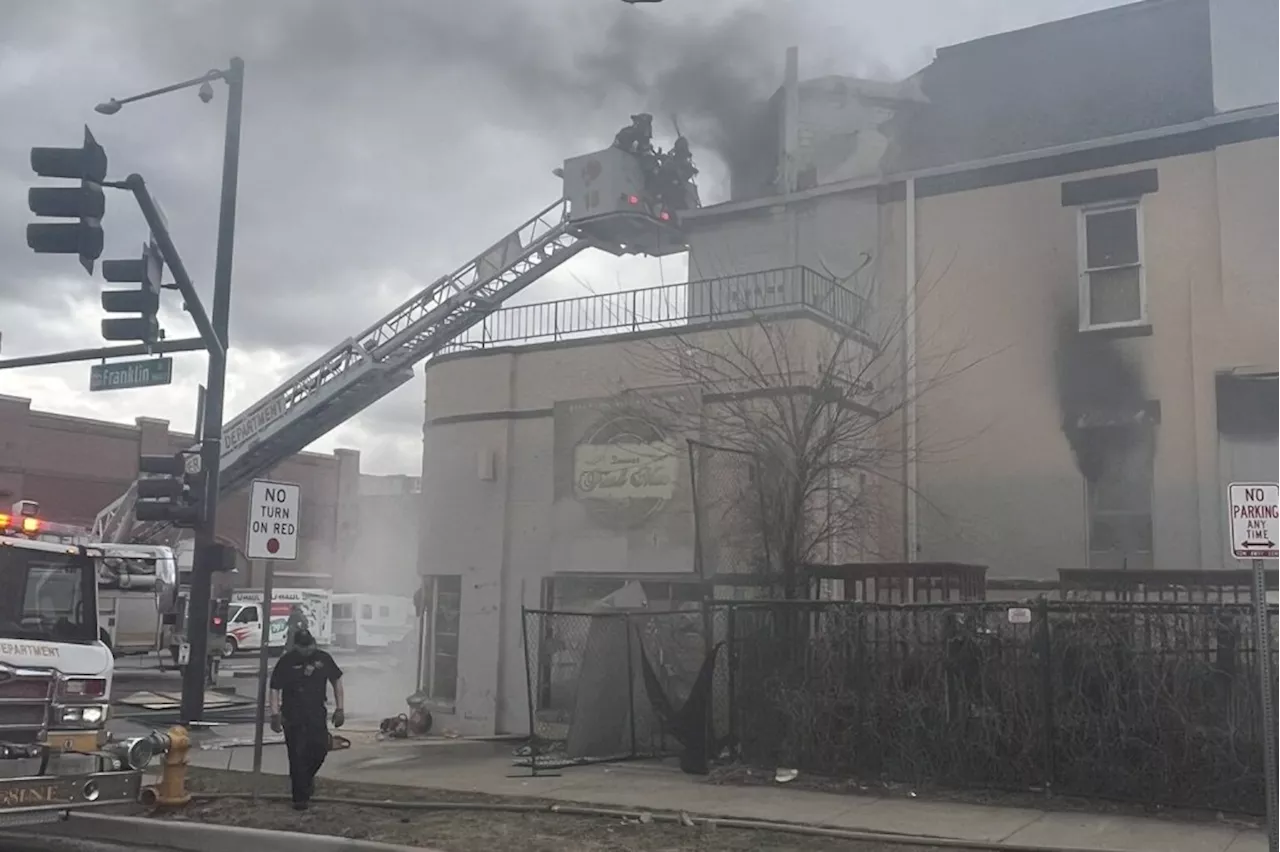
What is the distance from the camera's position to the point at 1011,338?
52.4ft

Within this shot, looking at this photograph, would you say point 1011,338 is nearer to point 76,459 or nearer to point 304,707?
point 304,707

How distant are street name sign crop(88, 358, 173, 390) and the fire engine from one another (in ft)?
10.1

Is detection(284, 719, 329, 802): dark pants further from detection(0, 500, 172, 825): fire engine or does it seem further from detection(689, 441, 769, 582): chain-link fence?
detection(689, 441, 769, 582): chain-link fence

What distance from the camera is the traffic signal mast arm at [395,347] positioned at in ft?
72.1

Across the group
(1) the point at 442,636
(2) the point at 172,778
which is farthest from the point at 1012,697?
(1) the point at 442,636

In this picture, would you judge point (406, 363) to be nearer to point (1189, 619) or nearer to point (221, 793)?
point (221, 793)

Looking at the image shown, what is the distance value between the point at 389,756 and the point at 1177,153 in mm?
12076

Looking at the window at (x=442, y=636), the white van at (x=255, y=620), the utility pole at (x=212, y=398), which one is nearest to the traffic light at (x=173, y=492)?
the utility pole at (x=212, y=398)

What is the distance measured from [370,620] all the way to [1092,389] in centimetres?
3303

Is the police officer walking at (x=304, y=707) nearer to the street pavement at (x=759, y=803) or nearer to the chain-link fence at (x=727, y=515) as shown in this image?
the street pavement at (x=759, y=803)

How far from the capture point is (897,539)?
1644cm

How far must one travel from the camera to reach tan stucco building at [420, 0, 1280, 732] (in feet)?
48.0

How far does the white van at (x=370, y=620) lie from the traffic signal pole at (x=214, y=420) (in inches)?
1119

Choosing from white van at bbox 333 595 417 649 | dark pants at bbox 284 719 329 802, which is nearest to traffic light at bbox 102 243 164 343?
dark pants at bbox 284 719 329 802
